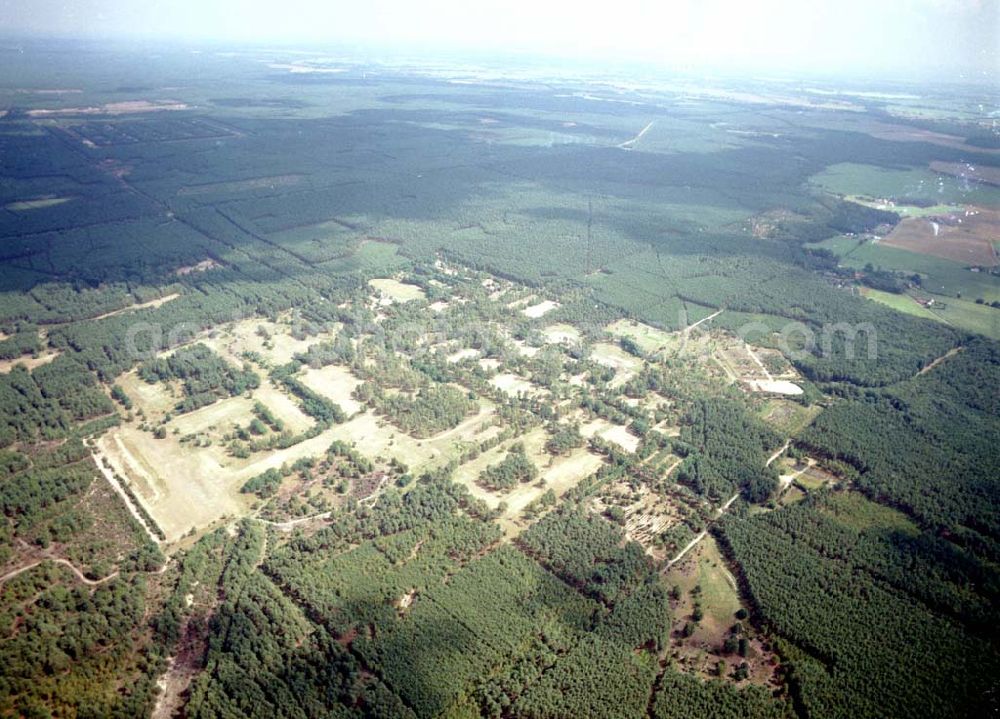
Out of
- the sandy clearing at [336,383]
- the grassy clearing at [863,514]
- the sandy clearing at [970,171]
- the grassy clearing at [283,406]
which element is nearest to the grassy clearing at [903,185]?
the sandy clearing at [970,171]

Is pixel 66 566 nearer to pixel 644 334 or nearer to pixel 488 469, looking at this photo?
pixel 488 469

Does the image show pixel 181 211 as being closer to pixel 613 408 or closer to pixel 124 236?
pixel 124 236

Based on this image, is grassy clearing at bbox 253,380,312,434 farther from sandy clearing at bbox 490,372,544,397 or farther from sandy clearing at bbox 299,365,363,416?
sandy clearing at bbox 490,372,544,397

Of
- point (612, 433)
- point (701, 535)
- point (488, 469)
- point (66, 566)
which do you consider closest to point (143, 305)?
point (66, 566)

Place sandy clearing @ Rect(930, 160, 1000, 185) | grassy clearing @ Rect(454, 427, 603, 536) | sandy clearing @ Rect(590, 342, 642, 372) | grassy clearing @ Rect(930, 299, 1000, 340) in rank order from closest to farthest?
grassy clearing @ Rect(454, 427, 603, 536)
sandy clearing @ Rect(590, 342, 642, 372)
grassy clearing @ Rect(930, 299, 1000, 340)
sandy clearing @ Rect(930, 160, 1000, 185)

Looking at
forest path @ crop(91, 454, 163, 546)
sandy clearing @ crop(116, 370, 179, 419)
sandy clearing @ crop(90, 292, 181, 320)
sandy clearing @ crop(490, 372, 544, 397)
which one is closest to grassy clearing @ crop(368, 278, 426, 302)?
sandy clearing @ crop(490, 372, 544, 397)

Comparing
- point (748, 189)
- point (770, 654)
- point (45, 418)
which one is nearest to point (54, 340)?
point (45, 418)
